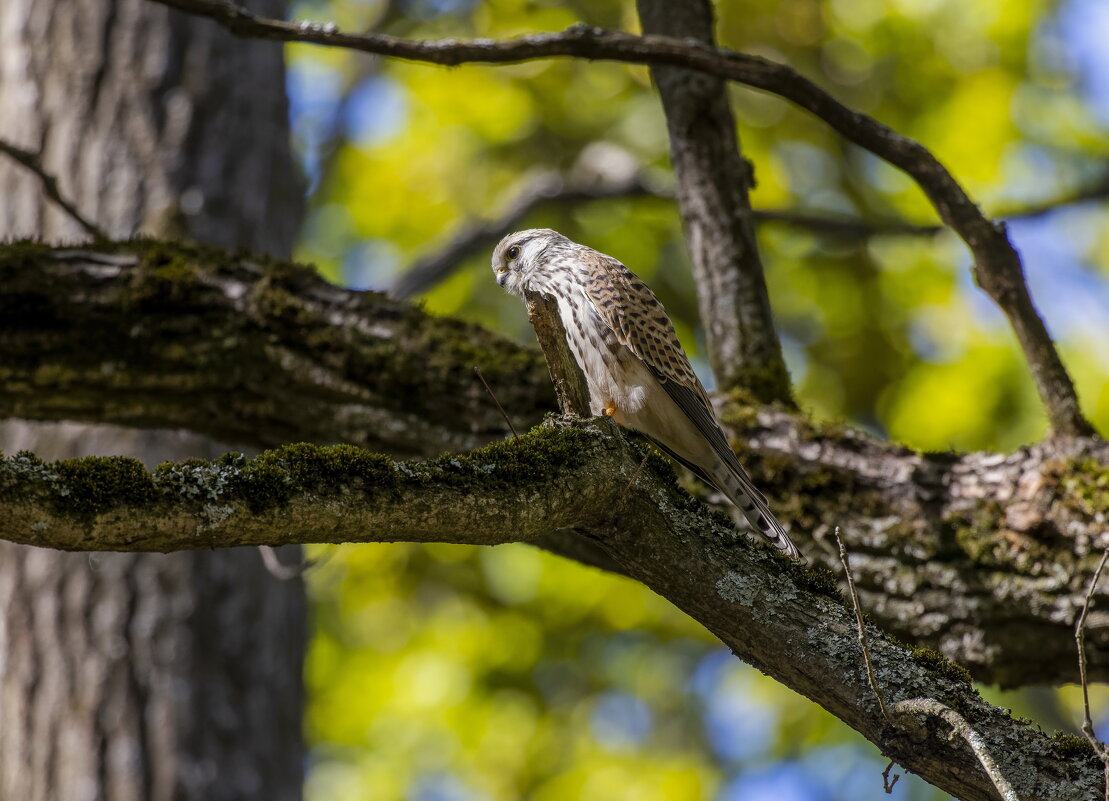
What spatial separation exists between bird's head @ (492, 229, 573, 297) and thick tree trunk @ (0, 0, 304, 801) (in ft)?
5.29

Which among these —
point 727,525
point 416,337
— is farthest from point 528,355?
point 727,525

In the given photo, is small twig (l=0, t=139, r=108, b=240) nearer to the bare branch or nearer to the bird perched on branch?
the bird perched on branch

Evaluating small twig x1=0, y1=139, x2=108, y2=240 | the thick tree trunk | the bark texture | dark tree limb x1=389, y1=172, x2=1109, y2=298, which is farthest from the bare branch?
dark tree limb x1=389, y1=172, x2=1109, y2=298

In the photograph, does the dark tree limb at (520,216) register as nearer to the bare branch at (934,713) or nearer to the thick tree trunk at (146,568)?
the thick tree trunk at (146,568)

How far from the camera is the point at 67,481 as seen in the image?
209cm

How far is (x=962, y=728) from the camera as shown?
2256 millimetres

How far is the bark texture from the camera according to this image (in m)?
4.40

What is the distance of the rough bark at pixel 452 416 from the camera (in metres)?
3.75

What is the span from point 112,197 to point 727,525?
4.04 m

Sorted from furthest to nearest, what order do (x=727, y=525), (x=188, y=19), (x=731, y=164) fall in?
(x=188, y=19), (x=731, y=164), (x=727, y=525)

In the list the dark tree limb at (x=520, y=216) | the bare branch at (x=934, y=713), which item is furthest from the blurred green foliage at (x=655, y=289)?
the bare branch at (x=934, y=713)

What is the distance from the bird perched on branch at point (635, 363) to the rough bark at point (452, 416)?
22 centimetres

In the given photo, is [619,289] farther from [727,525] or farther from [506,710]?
[506,710]

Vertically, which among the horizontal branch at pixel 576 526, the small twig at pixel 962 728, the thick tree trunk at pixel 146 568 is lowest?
the small twig at pixel 962 728
